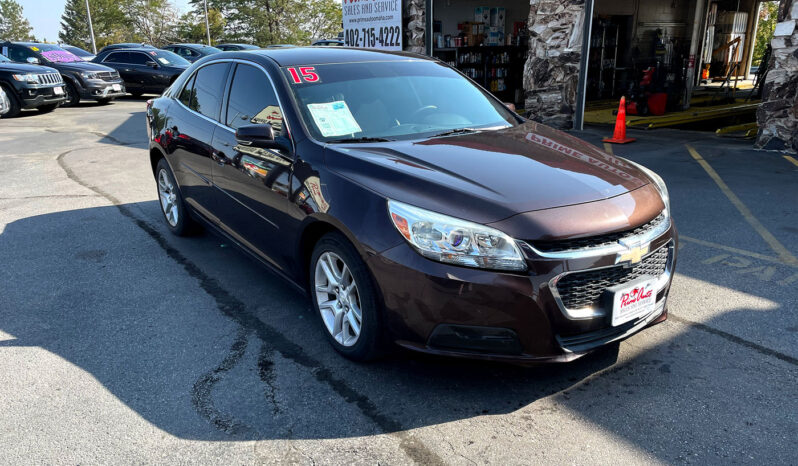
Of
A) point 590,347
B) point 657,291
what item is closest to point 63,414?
point 590,347

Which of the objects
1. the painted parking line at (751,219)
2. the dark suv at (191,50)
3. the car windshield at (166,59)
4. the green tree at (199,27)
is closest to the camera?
the painted parking line at (751,219)

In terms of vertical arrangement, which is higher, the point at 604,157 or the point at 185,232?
the point at 604,157

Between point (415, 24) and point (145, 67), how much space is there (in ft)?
31.9

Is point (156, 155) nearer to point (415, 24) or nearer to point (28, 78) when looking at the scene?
point (415, 24)

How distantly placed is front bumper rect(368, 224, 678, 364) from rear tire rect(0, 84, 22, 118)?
607 inches

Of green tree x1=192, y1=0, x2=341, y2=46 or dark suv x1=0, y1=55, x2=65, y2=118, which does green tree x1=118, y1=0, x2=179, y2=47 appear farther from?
dark suv x1=0, y1=55, x2=65, y2=118

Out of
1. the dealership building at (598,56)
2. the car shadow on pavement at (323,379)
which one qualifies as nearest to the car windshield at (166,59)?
the dealership building at (598,56)

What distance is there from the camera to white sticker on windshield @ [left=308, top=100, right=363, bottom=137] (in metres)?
3.64

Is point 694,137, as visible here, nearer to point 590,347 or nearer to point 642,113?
point 642,113

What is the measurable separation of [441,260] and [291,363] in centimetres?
120

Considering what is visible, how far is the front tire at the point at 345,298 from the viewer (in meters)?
3.01

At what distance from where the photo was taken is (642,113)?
1460 cm

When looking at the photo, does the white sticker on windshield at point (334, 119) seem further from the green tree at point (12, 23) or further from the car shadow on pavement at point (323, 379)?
the green tree at point (12, 23)

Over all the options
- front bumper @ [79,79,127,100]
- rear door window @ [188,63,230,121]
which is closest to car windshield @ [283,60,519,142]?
rear door window @ [188,63,230,121]
